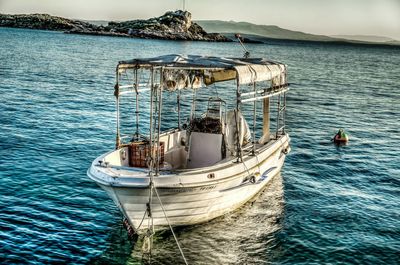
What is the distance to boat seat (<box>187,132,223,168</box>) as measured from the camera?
69.4 feet

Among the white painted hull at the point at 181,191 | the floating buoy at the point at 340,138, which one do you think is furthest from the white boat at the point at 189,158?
the floating buoy at the point at 340,138

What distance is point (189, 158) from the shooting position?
21578 millimetres

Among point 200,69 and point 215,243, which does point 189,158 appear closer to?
point 200,69

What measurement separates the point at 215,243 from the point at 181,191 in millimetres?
2624

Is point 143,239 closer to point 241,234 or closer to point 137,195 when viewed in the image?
point 137,195

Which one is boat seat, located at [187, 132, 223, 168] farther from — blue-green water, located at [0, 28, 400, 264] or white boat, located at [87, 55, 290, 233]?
blue-green water, located at [0, 28, 400, 264]

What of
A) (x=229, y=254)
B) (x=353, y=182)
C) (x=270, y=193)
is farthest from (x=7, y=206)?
(x=353, y=182)

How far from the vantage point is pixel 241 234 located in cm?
1933

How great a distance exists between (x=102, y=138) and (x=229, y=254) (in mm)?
17386

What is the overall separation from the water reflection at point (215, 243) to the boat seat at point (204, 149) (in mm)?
2415

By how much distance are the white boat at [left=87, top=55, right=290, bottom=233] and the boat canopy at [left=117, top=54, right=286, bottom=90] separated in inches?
1.5

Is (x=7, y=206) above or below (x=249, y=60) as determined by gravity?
below

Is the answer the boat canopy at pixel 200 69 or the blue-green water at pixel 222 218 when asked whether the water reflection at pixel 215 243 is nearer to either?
the blue-green water at pixel 222 218

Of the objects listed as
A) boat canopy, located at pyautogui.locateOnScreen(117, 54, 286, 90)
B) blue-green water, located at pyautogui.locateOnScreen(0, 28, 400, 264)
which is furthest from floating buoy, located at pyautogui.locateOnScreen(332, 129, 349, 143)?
boat canopy, located at pyautogui.locateOnScreen(117, 54, 286, 90)
